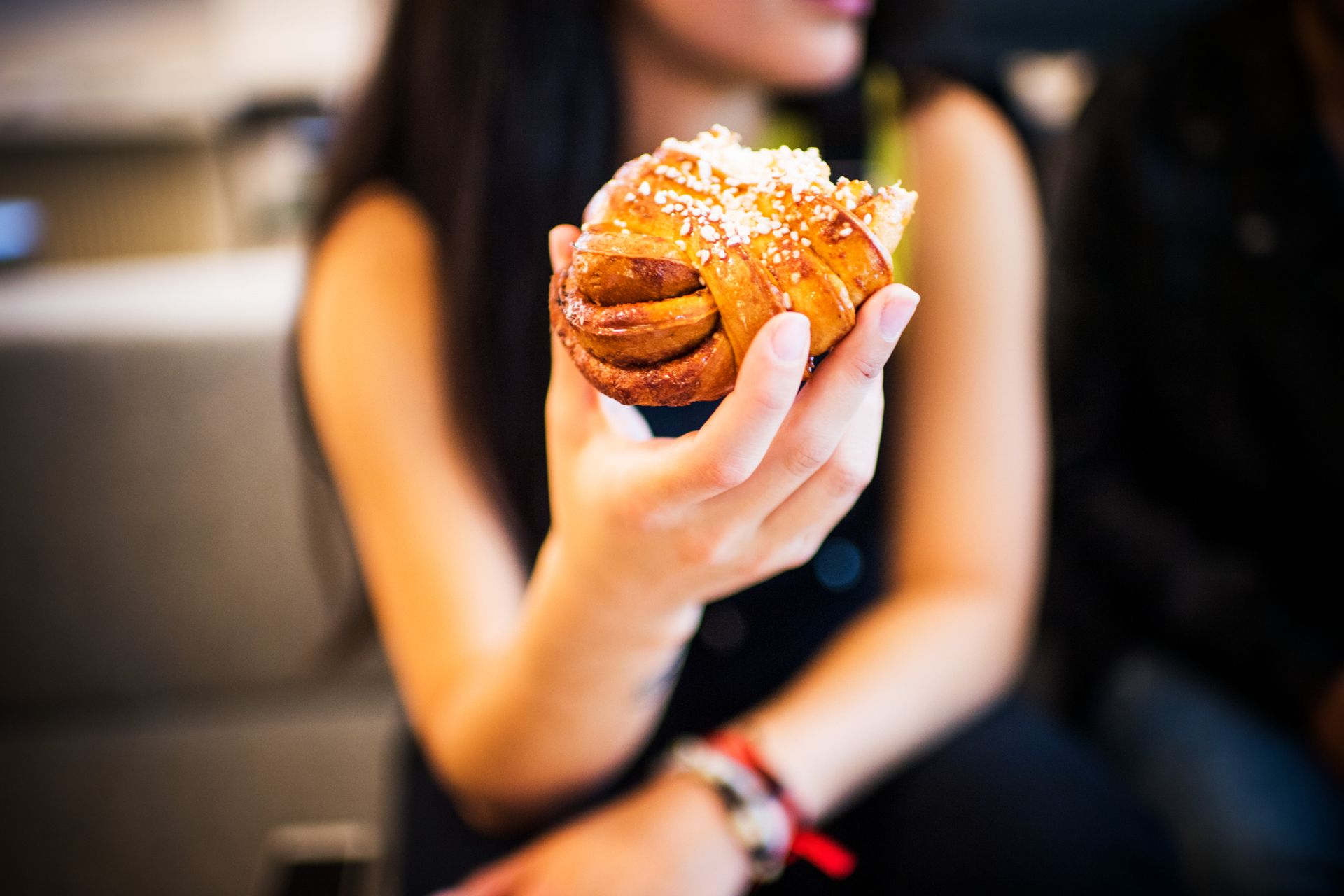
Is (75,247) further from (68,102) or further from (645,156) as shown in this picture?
(645,156)

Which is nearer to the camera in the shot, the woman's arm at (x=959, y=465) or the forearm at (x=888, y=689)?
the forearm at (x=888, y=689)

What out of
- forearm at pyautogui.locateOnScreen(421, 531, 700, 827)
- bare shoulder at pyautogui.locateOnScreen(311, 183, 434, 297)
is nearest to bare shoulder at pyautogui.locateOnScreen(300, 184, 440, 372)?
bare shoulder at pyautogui.locateOnScreen(311, 183, 434, 297)

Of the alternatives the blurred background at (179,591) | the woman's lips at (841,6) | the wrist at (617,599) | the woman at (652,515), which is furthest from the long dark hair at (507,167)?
the blurred background at (179,591)

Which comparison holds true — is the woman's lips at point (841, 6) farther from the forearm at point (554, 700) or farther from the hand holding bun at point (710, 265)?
the forearm at point (554, 700)

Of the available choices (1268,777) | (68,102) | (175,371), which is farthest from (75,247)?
(1268,777)

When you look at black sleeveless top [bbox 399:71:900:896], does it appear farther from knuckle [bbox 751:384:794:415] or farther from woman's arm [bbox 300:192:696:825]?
→ knuckle [bbox 751:384:794:415]

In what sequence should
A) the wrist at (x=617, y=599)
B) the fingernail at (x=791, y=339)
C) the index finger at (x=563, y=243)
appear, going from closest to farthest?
the fingernail at (x=791, y=339) < the index finger at (x=563, y=243) < the wrist at (x=617, y=599)

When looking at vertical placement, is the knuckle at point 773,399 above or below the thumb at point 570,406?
above

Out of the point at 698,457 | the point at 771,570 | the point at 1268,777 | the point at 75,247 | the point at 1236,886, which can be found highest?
the point at 698,457
